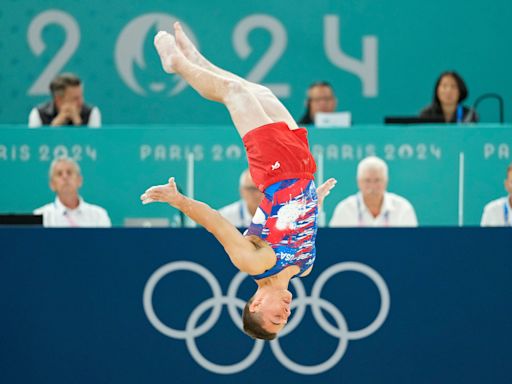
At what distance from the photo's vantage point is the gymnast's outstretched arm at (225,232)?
19.4 feet

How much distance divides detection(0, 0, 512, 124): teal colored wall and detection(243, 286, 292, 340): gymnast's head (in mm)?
7044

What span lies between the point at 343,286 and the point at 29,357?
2287mm

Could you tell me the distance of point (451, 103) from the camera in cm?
1062

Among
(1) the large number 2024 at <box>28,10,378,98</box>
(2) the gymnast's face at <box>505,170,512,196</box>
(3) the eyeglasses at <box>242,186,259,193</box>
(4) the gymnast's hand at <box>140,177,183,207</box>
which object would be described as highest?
(1) the large number 2024 at <box>28,10,378,98</box>

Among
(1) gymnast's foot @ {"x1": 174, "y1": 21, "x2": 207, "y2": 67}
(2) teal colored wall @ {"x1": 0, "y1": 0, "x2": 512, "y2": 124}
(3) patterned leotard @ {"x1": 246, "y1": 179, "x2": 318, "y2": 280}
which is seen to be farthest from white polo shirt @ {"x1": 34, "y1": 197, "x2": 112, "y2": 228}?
(2) teal colored wall @ {"x1": 0, "y1": 0, "x2": 512, "y2": 124}

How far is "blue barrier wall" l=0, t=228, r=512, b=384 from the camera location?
25.0 ft

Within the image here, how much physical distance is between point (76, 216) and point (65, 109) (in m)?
1.57

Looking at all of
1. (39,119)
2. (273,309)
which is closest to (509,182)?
(273,309)

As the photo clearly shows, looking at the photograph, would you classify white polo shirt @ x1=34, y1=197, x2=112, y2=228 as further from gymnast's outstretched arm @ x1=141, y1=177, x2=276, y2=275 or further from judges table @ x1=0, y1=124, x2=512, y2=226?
gymnast's outstretched arm @ x1=141, y1=177, x2=276, y2=275

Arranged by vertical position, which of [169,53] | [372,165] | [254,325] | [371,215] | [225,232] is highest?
[169,53]

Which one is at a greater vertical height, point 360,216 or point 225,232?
point 360,216

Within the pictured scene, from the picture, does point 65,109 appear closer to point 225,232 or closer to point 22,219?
point 22,219

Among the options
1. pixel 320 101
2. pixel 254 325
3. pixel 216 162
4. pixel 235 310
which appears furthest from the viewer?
pixel 320 101

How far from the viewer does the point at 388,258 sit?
25.2ft
